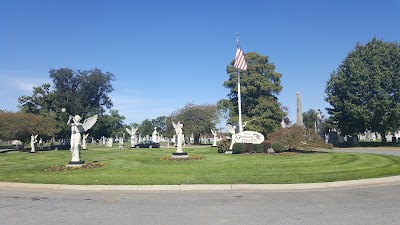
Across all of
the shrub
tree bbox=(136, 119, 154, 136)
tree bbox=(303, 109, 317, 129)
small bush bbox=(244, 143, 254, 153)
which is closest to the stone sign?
small bush bbox=(244, 143, 254, 153)

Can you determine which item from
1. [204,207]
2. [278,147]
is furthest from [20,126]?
[204,207]

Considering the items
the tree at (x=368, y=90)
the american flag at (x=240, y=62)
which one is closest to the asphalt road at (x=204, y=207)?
the american flag at (x=240, y=62)

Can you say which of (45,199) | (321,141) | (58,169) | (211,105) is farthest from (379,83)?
(45,199)

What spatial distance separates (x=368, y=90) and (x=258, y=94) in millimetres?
17303

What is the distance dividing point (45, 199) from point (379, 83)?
152 ft

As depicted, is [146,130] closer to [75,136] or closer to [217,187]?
[75,136]

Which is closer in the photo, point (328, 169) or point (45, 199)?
point (45, 199)

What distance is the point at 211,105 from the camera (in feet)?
247

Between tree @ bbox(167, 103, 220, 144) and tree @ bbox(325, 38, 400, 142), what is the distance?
86.3 ft

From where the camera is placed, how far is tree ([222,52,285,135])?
187 feet

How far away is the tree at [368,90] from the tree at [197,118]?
86.3 ft

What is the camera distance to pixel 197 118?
7331 cm

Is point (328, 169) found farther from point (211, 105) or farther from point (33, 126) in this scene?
point (211, 105)

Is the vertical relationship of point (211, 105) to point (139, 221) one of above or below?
above
